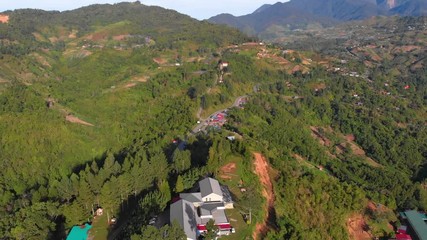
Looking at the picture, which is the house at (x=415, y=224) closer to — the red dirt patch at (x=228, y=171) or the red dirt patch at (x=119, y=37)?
the red dirt patch at (x=228, y=171)

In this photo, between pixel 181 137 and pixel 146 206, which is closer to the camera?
pixel 146 206

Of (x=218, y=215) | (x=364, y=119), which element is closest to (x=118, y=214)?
(x=218, y=215)

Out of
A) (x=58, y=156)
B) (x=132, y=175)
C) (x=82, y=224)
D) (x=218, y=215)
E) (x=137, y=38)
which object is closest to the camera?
(x=218, y=215)

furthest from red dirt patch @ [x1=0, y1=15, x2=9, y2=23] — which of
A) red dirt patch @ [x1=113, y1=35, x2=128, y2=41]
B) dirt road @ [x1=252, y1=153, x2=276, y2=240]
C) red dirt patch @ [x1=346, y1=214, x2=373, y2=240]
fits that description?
red dirt patch @ [x1=346, y1=214, x2=373, y2=240]

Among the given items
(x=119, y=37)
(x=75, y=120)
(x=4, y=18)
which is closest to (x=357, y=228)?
(x=75, y=120)

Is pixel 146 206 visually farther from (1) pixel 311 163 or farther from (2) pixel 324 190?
(1) pixel 311 163


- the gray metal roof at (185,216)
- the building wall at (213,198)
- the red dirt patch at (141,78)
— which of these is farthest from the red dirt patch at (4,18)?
the gray metal roof at (185,216)

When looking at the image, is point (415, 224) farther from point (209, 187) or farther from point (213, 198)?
point (209, 187)
